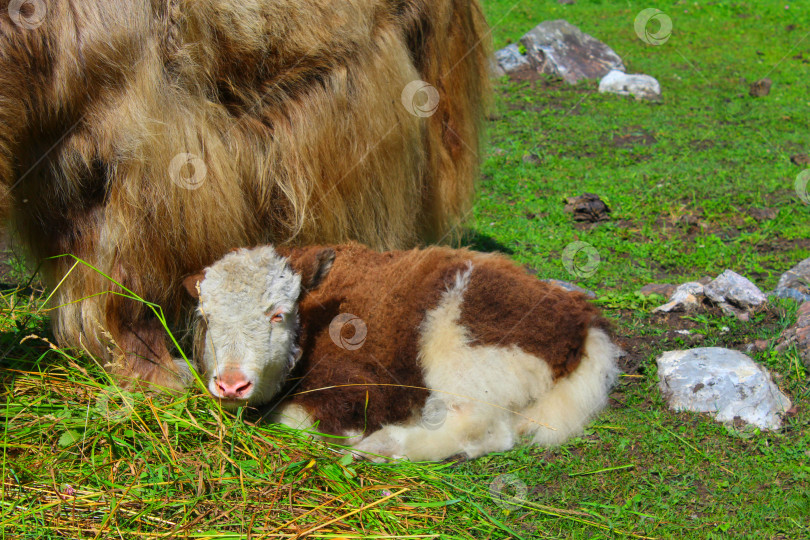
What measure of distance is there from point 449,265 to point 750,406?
62.0 inches

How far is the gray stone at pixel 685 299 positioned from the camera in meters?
4.41

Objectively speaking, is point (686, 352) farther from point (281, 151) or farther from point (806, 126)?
point (806, 126)

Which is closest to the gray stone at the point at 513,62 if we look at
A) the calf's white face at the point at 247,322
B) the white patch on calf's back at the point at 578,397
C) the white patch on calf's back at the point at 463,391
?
the white patch on calf's back at the point at 578,397

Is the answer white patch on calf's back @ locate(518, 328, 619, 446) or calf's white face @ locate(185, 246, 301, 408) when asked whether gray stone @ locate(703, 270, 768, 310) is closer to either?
white patch on calf's back @ locate(518, 328, 619, 446)

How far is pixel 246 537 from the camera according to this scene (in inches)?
101

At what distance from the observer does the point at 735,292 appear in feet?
14.1

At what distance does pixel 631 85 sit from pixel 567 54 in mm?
1247

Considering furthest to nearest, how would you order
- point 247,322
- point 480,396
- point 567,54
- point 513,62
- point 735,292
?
point 513,62 < point 567,54 < point 735,292 < point 480,396 < point 247,322

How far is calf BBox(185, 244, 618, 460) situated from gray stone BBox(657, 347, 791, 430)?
36cm

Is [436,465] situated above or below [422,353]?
below

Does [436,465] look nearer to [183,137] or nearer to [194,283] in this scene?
[194,283]

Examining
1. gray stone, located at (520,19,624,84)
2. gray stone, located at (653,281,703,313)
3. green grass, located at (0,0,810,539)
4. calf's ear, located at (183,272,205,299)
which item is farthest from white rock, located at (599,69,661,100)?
calf's ear, located at (183,272,205,299)

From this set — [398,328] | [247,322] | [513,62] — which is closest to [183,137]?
[247,322]

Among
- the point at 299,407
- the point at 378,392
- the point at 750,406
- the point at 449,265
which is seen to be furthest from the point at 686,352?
the point at 299,407
